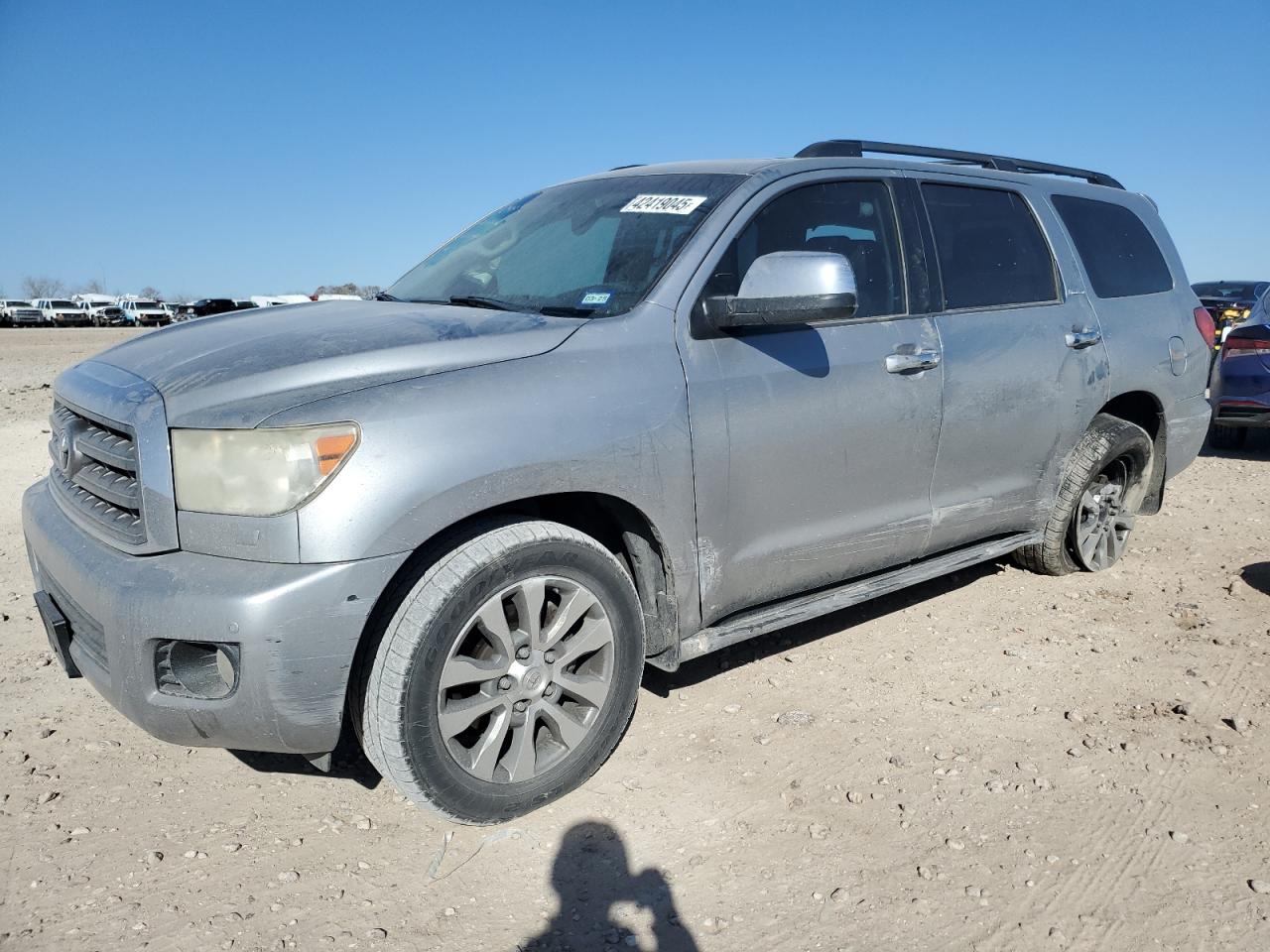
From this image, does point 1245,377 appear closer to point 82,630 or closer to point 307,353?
point 307,353

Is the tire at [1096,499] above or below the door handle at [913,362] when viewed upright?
below

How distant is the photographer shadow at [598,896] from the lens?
225 centimetres

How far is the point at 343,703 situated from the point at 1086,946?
1.89 meters

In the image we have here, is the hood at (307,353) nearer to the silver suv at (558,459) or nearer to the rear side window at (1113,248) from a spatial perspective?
the silver suv at (558,459)

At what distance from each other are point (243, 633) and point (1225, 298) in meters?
18.4

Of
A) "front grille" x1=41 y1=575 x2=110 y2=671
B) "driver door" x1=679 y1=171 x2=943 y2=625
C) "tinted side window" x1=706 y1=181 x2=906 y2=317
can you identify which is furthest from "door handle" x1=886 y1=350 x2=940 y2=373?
"front grille" x1=41 y1=575 x2=110 y2=671

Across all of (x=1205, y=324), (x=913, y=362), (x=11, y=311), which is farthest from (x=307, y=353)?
(x=11, y=311)

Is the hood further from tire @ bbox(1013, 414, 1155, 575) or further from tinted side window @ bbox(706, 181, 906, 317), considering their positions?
tire @ bbox(1013, 414, 1155, 575)

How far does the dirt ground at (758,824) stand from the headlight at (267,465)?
99 centimetres

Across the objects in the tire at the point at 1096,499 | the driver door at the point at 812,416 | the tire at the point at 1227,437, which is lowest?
the tire at the point at 1227,437

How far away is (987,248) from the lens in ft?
13.3

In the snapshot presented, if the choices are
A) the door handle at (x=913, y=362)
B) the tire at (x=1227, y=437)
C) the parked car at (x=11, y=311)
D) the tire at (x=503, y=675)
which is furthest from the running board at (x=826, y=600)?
the parked car at (x=11, y=311)

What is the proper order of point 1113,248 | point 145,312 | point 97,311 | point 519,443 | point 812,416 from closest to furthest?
1. point 519,443
2. point 812,416
3. point 1113,248
4. point 97,311
5. point 145,312

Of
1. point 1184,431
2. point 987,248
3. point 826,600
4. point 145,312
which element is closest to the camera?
point 826,600
